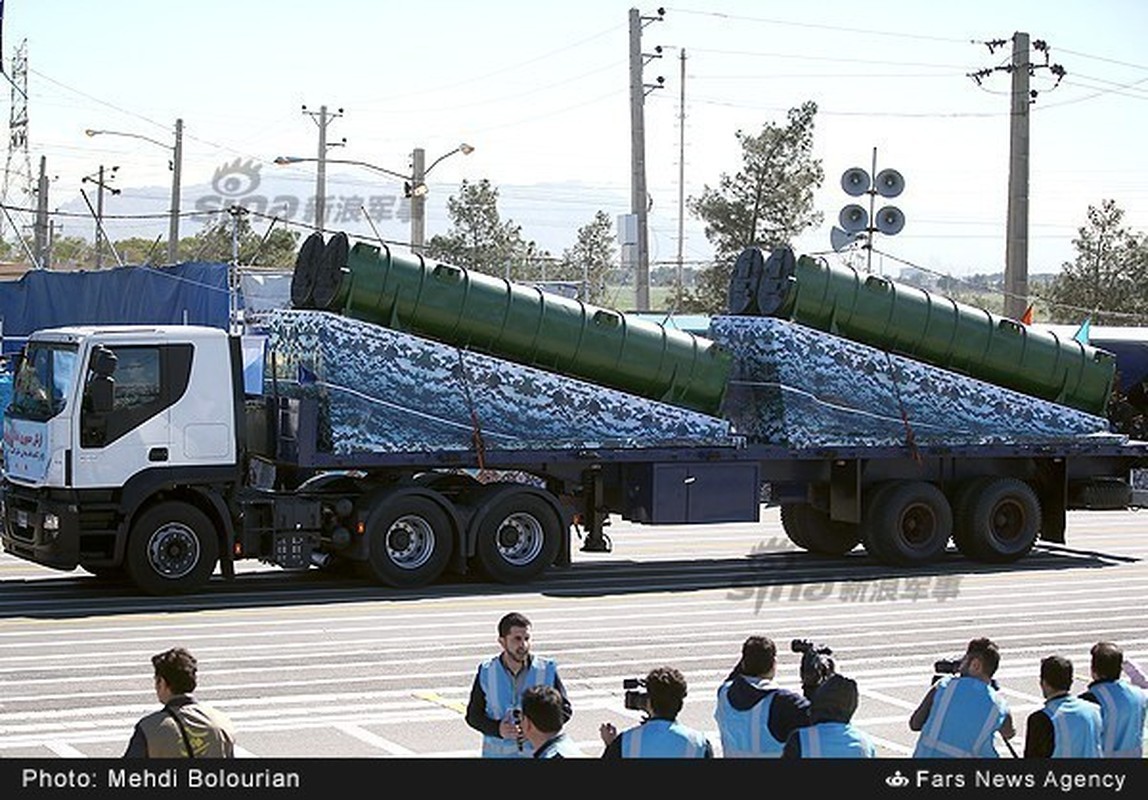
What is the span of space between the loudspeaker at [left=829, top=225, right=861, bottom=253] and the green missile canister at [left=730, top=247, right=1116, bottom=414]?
4.92 m

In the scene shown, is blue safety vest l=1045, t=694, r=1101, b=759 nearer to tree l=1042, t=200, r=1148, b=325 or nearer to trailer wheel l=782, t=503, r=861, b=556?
trailer wheel l=782, t=503, r=861, b=556

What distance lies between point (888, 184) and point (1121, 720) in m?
19.6

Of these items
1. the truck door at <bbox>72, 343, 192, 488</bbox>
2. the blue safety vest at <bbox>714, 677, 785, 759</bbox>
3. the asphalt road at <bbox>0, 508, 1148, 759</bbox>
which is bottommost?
the asphalt road at <bbox>0, 508, 1148, 759</bbox>

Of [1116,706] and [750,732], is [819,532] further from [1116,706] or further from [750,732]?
[750,732]

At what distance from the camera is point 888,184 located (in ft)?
92.1

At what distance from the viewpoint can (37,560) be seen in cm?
1828

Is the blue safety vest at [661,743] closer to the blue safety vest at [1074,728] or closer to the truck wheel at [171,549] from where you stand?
the blue safety vest at [1074,728]

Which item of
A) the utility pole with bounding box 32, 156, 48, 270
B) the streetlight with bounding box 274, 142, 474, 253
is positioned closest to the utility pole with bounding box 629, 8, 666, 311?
the streetlight with bounding box 274, 142, 474, 253

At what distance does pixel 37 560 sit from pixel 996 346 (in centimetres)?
1163

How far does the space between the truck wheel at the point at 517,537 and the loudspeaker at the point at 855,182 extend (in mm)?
9773

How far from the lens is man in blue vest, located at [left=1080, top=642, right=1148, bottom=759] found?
9086mm

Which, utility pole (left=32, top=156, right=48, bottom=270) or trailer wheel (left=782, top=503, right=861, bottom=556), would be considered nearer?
trailer wheel (left=782, top=503, right=861, bottom=556)

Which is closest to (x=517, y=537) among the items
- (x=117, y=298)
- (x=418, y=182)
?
(x=117, y=298)

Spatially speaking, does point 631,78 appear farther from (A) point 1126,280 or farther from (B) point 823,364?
(A) point 1126,280
